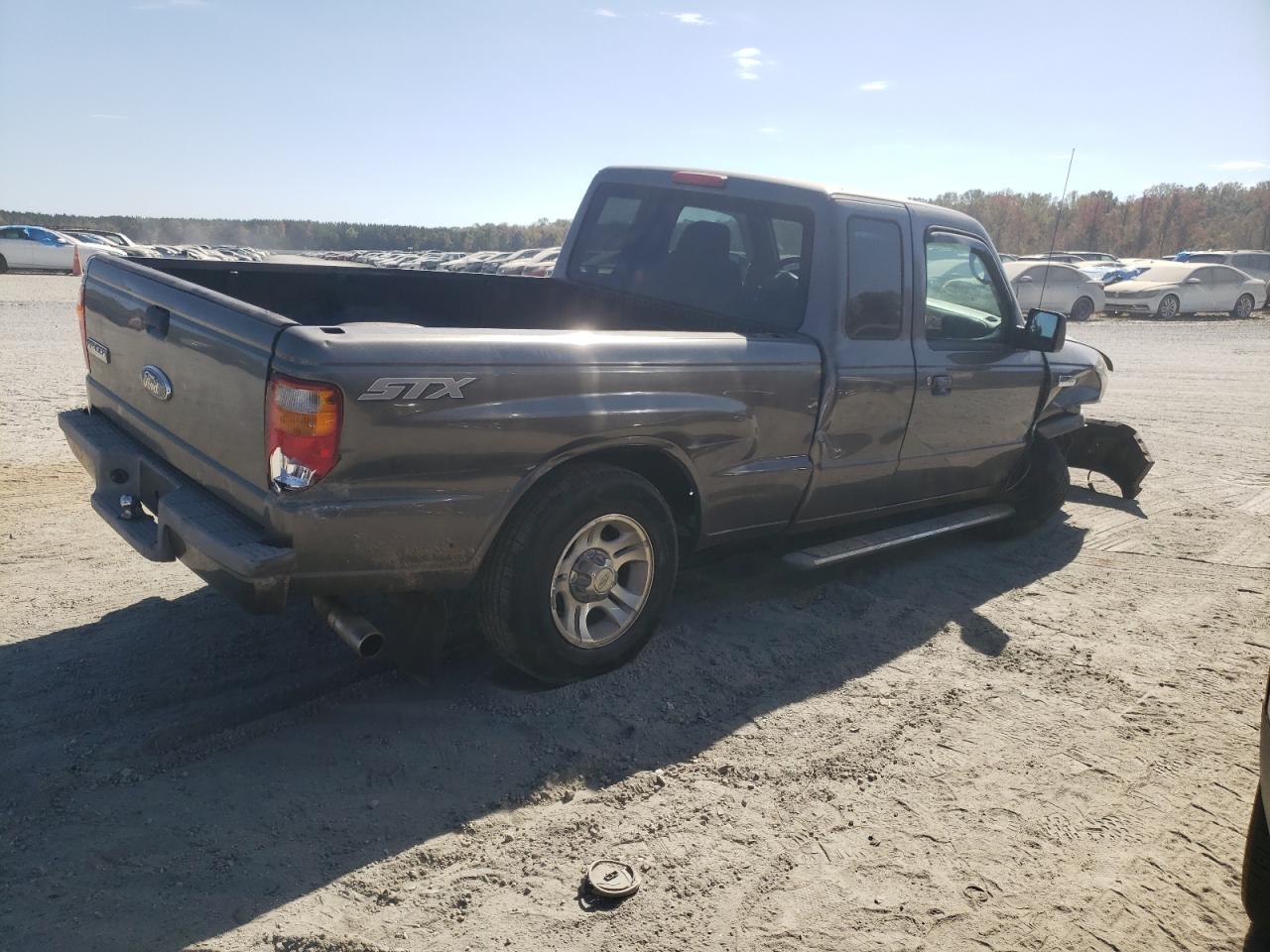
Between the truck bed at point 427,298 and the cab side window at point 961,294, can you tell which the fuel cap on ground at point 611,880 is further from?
the cab side window at point 961,294

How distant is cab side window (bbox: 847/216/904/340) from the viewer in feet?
15.4

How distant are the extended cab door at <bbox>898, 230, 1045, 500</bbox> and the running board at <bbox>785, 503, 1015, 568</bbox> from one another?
6.4 inches

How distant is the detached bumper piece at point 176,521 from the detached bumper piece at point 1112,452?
5.89 metres

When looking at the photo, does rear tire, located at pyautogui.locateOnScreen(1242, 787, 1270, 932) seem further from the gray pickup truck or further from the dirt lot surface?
the gray pickup truck

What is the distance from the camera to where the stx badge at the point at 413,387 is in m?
3.06

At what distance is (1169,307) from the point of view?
92.9ft

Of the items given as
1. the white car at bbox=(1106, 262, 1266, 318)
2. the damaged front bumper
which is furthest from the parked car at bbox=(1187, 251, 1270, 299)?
the damaged front bumper

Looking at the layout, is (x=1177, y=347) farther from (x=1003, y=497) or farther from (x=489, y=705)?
(x=489, y=705)

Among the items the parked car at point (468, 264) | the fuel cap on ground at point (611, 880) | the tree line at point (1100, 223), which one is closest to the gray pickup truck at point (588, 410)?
the fuel cap on ground at point (611, 880)

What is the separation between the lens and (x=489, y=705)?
12.4 ft

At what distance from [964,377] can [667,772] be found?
297 centimetres

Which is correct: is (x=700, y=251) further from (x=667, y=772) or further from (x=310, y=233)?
(x=310, y=233)

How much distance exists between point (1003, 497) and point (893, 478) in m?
1.55

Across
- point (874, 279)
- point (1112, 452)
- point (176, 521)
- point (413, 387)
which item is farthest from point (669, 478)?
point (1112, 452)
